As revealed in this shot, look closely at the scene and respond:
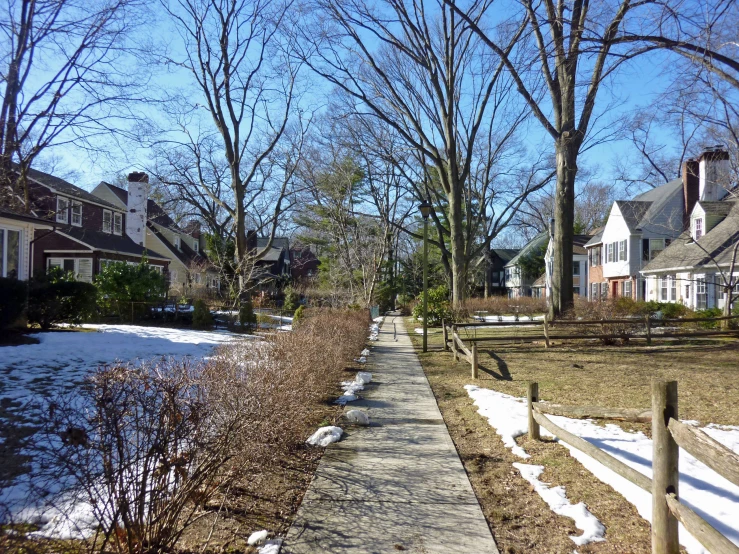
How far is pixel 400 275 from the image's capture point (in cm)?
5688

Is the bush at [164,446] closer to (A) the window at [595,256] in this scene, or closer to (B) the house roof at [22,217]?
(B) the house roof at [22,217]

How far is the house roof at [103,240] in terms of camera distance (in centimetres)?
2906

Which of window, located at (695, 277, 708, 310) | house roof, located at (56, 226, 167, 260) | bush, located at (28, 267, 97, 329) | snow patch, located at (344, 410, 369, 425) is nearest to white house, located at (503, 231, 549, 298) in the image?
window, located at (695, 277, 708, 310)

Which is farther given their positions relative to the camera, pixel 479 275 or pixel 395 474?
pixel 479 275

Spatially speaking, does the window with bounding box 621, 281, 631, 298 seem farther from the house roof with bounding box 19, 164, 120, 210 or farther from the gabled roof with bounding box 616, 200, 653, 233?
the house roof with bounding box 19, 164, 120, 210

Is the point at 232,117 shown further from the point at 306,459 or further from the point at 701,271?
the point at 701,271

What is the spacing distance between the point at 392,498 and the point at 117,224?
3303 centimetres

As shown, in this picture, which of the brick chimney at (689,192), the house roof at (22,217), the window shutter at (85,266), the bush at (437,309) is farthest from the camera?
the brick chimney at (689,192)

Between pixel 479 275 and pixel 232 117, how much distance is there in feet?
129

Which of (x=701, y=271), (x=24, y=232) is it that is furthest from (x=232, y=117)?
(x=701, y=271)

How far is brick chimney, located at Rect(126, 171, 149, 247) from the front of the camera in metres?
37.4

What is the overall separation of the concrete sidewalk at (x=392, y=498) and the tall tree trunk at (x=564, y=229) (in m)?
10.8

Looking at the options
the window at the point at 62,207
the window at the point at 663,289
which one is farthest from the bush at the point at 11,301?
the window at the point at 663,289

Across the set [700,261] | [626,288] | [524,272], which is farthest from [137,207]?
[524,272]
